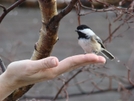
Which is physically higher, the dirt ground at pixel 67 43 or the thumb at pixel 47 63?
the thumb at pixel 47 63

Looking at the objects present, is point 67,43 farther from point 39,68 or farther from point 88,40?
point 39,68

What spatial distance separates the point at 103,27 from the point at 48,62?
3008mm

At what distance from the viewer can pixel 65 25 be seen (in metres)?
4.11

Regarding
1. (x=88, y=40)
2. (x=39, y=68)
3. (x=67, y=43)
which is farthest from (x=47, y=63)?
(x=67, y=43)

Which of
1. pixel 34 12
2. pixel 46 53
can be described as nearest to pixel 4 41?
pixel 34 12

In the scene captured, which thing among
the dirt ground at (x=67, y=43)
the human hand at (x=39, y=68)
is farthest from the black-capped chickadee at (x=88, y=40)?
the dirt ground at (x=67, y=43)

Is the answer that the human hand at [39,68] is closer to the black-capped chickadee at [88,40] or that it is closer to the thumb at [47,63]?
the thumb at [47,63]

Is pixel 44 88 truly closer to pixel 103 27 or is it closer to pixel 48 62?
pixel 103 27

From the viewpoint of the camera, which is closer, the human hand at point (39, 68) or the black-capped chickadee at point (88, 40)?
the human hand at point (39, 68)

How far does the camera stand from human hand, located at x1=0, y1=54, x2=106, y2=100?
109 cm

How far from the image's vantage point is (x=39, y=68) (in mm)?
1104

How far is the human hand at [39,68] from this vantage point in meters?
1.09

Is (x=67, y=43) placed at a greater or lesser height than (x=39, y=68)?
lesser

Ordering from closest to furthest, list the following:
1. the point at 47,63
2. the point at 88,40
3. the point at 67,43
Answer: the point at 47,63 < the point at 88,40 < the point at 67,43
